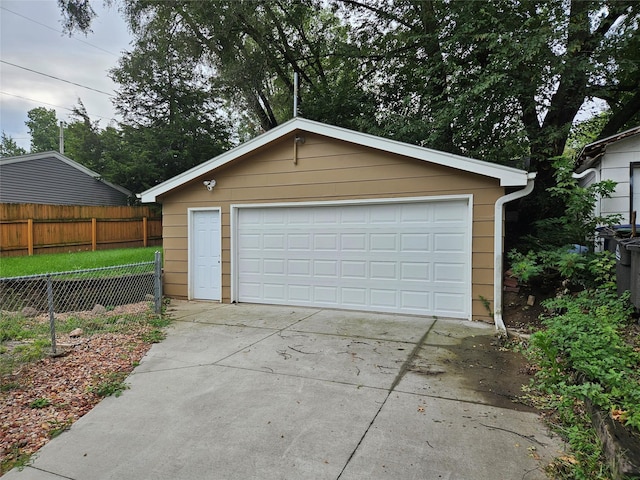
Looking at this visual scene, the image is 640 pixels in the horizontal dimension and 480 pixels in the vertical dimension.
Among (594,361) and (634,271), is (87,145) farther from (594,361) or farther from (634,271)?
(594,361)

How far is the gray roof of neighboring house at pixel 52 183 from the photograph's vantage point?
14.4 meters

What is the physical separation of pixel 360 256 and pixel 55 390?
15.8 ft

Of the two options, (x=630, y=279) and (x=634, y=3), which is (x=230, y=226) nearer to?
(x=630, y=279)

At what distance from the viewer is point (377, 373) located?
12.7 feet

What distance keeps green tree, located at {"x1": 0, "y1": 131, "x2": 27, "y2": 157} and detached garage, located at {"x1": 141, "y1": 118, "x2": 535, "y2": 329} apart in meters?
43.6

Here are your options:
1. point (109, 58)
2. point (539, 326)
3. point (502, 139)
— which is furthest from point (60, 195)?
point (539, 326)

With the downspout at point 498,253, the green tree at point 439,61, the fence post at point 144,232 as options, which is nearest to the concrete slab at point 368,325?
the downspout at point 498,253

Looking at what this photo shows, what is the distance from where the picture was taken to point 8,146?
3981 cm

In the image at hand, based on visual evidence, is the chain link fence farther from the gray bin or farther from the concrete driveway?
the gray bin

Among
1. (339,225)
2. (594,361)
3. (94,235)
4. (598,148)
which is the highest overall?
(598,148)

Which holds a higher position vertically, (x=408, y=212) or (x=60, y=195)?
(x=60, y=195)

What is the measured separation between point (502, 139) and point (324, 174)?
4655mm

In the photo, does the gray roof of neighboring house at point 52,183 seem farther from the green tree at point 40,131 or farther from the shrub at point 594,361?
the green tree at point 40,131

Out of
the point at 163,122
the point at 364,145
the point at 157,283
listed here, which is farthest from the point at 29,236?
the point at 364,145
